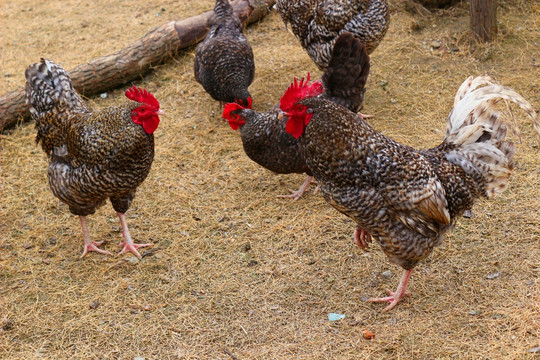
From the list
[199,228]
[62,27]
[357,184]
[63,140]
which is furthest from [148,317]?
[62,27]

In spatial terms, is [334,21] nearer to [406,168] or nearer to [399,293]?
[406,168]

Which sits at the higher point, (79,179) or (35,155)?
(79,179)

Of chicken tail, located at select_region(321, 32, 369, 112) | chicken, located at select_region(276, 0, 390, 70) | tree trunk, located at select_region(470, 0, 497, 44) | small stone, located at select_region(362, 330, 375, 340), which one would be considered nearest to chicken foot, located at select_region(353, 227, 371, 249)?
small stone, located at select_region(362, 330, 375, 340)

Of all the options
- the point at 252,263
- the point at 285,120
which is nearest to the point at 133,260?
the point at 252,263

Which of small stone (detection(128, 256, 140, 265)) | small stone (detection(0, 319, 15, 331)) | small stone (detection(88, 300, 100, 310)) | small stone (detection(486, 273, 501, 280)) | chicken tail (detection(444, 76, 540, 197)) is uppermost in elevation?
chicken tail (detection(444, 76, 540, 197))

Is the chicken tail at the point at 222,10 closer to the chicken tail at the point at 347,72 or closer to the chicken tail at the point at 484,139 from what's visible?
the chicken tail at the point at 347,72

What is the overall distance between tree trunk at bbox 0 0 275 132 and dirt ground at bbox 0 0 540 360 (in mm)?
278

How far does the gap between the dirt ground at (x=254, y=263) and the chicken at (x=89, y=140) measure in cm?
A: 79

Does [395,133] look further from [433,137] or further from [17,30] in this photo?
[17,30]

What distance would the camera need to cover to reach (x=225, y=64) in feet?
24.8

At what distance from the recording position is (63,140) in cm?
537

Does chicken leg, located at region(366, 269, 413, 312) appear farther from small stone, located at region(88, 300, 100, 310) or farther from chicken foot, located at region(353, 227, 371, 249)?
small stone, located at region(88, 300, 100, 310)

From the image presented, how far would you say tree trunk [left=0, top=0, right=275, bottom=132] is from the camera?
8086 mm

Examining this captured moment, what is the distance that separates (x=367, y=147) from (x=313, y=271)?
1.61 metres
